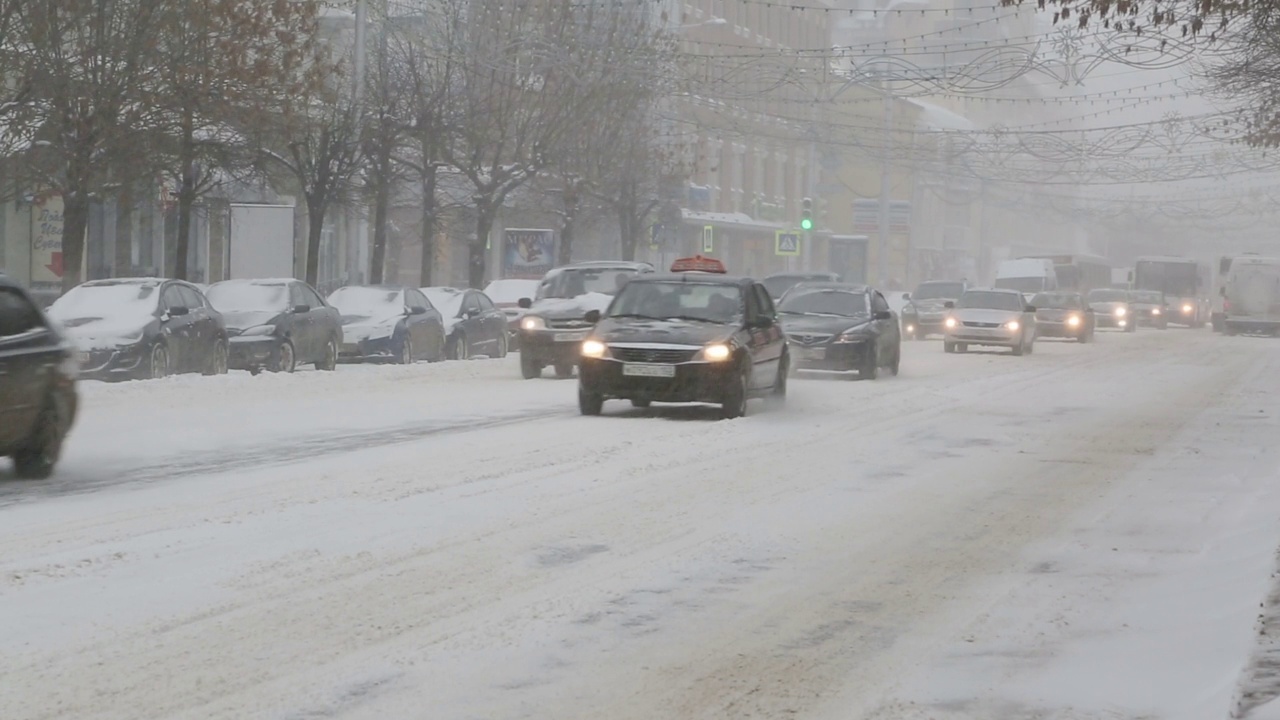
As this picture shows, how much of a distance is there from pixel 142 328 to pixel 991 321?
68.0 ft

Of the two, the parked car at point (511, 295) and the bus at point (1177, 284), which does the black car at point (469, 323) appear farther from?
the bus at point (1177, 284)

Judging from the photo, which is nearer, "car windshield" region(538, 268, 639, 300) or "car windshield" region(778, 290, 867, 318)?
"car windshield" region(538, 268, 639, 300)

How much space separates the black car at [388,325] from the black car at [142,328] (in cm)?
468

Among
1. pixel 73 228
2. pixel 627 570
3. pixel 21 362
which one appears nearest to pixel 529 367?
pixel 73 228

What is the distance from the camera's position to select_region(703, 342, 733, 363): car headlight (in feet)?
64.6

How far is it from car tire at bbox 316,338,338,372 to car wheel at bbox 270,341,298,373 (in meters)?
1.15

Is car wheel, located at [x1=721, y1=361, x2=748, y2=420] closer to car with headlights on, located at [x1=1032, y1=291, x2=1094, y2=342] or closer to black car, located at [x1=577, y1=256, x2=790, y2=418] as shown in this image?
black car, located at [x1=577, y1=256, x2=790, y2=418]

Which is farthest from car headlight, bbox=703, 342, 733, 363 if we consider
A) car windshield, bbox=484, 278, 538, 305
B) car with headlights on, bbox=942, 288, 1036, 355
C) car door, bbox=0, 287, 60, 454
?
car with headlights on, bbox=942, 288, 1036, 355

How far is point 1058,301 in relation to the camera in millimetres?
53906

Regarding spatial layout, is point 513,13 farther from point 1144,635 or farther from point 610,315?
point 1144,635

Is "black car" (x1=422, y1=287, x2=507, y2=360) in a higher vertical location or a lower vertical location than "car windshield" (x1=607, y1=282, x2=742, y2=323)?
lower

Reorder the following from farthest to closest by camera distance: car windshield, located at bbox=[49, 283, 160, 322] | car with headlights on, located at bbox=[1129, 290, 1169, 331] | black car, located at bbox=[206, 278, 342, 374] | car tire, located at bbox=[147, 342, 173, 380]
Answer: car with headlights on, located at bbox=[1129, 290, 1169, 331] → black car, located at bbox=[206, 278, 342, 374] → car windshield, located at bbox=[49, 283, 160, 322] → car tire, located at bbox=[147, 342, 173, 380]

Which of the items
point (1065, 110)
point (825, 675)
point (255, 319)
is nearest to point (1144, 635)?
point (825, 675)

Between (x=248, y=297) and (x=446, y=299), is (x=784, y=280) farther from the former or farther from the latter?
(x=248, y=297)
